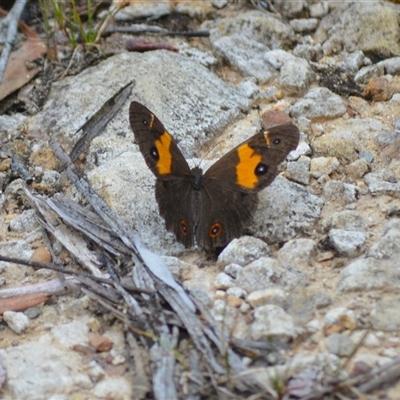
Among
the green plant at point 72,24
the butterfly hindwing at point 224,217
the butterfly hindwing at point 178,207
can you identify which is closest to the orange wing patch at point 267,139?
the butterfly hindwing at point 224,217

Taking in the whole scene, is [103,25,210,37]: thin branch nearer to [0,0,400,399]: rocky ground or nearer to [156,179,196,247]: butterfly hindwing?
[0,0,400,399]: rocky ground

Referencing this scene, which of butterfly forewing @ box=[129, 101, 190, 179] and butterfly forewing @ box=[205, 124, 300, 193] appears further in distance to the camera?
butterfly forewing @ box=[129, 101, 190, 179]

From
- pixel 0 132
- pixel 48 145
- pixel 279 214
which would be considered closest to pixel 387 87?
pixel 279 214

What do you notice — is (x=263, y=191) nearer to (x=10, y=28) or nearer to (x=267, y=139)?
(x=267, y=139)

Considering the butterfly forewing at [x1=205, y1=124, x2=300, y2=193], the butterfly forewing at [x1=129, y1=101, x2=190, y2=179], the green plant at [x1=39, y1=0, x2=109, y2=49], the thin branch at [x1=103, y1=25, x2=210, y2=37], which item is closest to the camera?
the butterfly forewing at [x1=205, y1=124, x2=300, y2=193]

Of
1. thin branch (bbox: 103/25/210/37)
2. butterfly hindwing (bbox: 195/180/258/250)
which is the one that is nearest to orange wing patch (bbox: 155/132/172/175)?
butterfly hindwing (bbox: 195/180/258/250)

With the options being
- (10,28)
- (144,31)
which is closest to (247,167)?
(144,31)

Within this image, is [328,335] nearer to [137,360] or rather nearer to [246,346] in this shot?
[246,346]

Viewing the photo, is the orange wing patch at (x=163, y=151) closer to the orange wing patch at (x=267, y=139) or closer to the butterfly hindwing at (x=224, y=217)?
the butterfly hindwing at (x=224, y=217)
